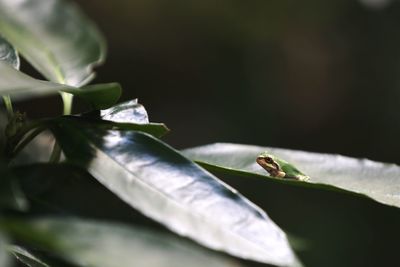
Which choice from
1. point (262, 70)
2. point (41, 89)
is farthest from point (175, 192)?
point (262, 70)

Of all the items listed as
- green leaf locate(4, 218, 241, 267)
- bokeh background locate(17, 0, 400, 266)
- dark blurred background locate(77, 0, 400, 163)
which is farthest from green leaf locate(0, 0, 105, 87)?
dark blurred background locate(77, 0, 400, 163)

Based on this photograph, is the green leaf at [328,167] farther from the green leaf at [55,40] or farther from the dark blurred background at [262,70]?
the dark blurred background at [262,70]

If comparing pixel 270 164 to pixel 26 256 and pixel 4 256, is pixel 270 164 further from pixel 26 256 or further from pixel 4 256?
pixel 4 256

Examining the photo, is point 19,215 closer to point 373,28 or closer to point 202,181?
point 202,181

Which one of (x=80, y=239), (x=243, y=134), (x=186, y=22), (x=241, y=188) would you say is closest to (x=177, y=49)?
(x=186, y=22)

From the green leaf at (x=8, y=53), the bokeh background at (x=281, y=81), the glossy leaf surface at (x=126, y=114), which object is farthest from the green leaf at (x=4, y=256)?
the bokeh background at (x=281, y=81)

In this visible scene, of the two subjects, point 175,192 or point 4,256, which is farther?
point 175,192
